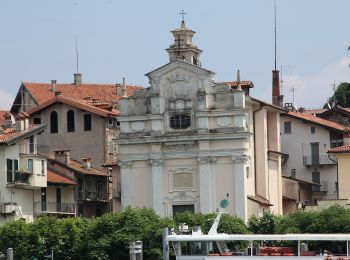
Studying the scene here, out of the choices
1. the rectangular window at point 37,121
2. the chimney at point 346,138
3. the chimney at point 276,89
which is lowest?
the chimney at point 346,138

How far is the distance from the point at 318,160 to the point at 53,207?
2280 centimetres

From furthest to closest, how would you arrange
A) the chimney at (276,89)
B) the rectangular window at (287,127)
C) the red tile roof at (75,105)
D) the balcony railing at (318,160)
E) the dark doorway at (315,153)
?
the chimney at (276,89), the rectangular window at (287,127), the dark doorway at (315,153), the balcony railing at (318,160), the red tile roof at (75,105)

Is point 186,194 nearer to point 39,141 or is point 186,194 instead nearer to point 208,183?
point 208,183

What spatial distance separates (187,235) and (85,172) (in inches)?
1426

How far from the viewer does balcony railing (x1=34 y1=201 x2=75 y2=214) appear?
116 meters

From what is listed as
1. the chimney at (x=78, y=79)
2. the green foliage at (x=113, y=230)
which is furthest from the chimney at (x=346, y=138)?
the chimney at (x=78, y=79)

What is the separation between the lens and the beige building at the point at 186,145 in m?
111

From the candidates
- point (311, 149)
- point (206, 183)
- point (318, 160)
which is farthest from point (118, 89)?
point (206, 183)

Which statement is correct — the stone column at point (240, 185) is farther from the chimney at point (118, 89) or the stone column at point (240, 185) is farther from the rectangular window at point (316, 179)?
the chimney at point (118, 89)

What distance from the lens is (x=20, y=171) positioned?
113250 millimetres

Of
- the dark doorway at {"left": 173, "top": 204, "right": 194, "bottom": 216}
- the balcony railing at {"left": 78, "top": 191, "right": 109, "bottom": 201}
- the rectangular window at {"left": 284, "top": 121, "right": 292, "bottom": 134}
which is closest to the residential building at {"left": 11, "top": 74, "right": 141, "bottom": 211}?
the balcony railing at {"left": 78, "top": 191, "right": 109, "bottom": 201}

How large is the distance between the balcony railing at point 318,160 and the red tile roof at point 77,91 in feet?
58.6

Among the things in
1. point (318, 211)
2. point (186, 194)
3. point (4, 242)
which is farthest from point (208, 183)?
point (4, 242)

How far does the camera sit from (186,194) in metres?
111
